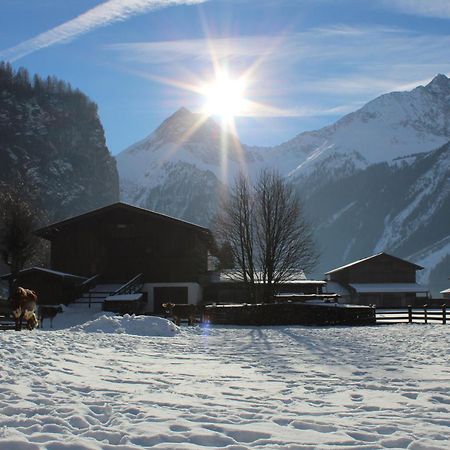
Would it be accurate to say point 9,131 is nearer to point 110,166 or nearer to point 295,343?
point 110,166

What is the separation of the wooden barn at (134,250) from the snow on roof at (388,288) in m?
Answer: 27.4

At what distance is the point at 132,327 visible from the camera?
23078mm

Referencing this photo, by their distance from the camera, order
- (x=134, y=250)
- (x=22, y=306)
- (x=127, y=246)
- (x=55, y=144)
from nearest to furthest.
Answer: (x=22, y=306) → (x=134, y=250) → (x=127, y=246) → (x=55, y=144)

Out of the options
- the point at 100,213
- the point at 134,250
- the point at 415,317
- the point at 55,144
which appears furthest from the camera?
the point at 55,144

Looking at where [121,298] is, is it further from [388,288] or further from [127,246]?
[388,288]

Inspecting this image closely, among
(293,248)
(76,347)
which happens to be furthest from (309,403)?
(293,248)

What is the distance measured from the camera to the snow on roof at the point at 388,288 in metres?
67.9

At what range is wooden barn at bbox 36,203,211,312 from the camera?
154 ft

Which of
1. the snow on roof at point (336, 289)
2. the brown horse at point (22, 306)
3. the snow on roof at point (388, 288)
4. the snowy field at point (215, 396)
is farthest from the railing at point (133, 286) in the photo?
the snow on roof at point (388, 288)

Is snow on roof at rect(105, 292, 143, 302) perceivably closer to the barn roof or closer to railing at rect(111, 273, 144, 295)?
railing at rect(111, 273, 144, 295)

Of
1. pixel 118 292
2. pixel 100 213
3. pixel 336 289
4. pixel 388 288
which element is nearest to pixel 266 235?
pixel 118 292

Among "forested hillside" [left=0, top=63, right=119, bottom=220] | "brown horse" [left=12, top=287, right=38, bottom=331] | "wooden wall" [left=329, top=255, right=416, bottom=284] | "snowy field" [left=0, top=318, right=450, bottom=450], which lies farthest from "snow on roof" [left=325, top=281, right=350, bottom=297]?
"forested hillside" [left=0, top=63, right=119, bottom=220]

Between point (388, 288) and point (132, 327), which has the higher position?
point (388, 288)

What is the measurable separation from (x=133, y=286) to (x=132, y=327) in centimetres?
2181
